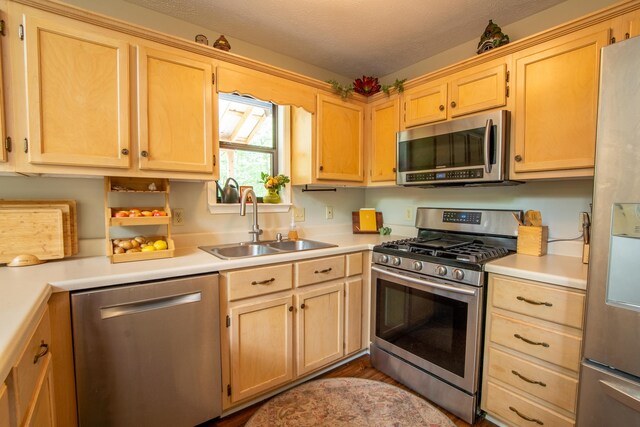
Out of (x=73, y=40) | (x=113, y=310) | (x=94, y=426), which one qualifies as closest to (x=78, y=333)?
(x=113, y=310)

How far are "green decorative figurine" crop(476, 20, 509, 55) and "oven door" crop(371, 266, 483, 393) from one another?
154 cm

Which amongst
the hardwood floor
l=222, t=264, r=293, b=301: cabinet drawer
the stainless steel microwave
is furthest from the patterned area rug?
the stainless steel microwave

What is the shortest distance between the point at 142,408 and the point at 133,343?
319 millimetres

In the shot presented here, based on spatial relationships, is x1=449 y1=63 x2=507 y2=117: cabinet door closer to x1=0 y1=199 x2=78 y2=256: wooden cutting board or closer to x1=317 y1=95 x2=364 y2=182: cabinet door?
x1=317 y1=95 x2=364 y2=182: cabinet door

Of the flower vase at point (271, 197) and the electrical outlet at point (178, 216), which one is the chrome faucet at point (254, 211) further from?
the electrical outlet at point (178, 216)

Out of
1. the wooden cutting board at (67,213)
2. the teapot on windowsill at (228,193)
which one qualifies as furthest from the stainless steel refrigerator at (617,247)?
the wooden cutting board at (67,213)

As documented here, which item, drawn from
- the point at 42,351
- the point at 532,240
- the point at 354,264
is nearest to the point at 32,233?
the point at 42,351

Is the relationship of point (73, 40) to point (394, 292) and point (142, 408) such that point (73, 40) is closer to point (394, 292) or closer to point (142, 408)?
point (142, 408)

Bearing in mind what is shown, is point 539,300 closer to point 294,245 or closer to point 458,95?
point 458,95

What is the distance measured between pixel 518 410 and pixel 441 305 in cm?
60

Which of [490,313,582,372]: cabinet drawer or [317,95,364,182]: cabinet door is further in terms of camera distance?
[317,95,364,182]: cabinet door

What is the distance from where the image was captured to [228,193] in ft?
7.26

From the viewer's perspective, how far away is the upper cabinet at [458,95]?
1.78 metres

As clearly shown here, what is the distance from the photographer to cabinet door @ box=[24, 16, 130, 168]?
4.28ft
